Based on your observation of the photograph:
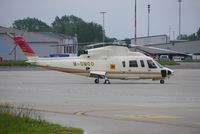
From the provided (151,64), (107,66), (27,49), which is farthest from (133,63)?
(27,49)

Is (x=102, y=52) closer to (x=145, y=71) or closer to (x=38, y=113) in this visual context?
(x=145, y=71)

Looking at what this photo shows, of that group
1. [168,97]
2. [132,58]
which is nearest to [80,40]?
[132,58]

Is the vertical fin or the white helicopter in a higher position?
the vertical fin

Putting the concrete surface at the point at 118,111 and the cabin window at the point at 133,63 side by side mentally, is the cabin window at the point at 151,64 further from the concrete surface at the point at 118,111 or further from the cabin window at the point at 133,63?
the concrete surface at the point at 118,111

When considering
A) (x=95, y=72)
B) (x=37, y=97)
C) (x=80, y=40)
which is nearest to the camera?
(x=37, y=97)

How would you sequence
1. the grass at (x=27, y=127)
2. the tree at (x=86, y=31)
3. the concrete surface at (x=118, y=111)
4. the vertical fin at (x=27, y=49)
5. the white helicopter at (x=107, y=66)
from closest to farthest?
the grass at (x=27, y=127), the concrete surface at (x=118, y=111), the white helicopter at (x=107, y=66), the vertical fin at (x=27, y=49), the tree at (x=86, y=31)

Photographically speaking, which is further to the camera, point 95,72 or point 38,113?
point 95,72

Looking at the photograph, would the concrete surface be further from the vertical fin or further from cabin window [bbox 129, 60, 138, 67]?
the vertical fin

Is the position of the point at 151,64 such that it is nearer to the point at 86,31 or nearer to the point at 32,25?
the point at 86,31

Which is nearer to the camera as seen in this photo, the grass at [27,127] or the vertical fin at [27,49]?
the grass at [27,127]

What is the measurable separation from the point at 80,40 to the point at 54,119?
474 ft

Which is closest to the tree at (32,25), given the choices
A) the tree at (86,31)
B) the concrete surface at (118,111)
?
the tree at (86,31)

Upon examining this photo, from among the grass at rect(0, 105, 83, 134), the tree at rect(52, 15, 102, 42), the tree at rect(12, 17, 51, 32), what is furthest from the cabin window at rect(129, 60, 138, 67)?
the tree at rect(12, 17, 51, 32)

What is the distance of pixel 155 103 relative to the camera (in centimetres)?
2244
